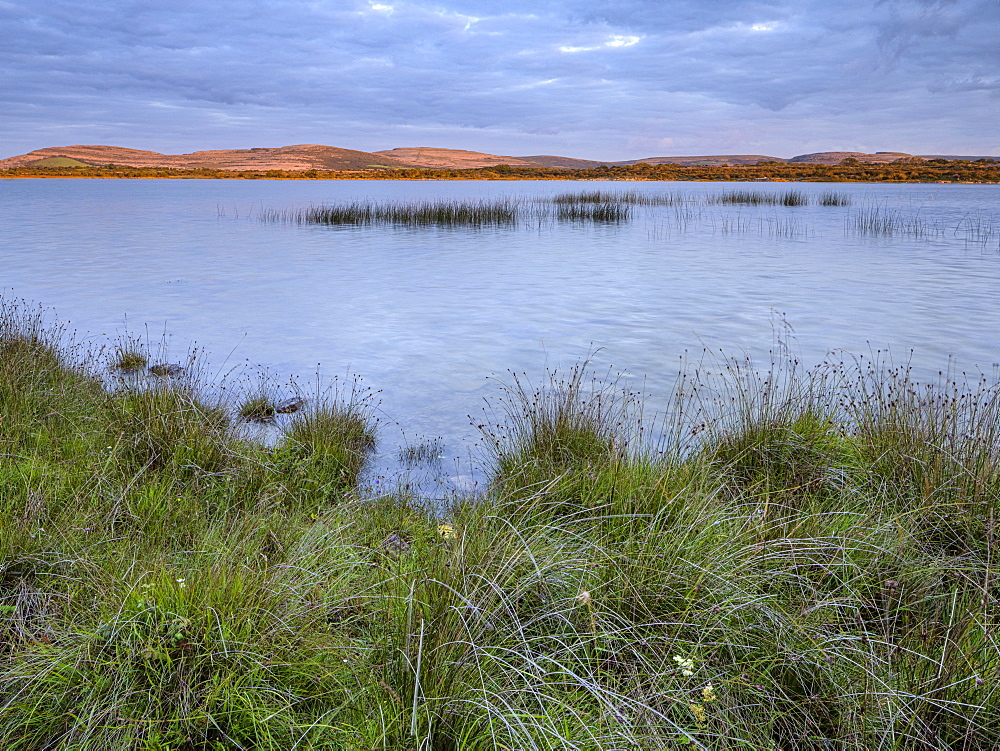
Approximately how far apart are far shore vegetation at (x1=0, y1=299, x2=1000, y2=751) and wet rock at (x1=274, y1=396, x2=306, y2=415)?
7.78ft

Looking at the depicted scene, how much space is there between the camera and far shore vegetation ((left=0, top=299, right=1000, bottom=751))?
2.56 metres

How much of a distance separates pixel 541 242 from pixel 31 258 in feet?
46.7

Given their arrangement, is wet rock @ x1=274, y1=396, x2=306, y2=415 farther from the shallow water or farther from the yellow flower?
the yellow flower

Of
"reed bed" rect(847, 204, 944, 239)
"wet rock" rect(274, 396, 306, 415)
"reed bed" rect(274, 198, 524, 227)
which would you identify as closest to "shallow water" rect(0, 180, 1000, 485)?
"reed bed" rect(847, 204, 944, 239)

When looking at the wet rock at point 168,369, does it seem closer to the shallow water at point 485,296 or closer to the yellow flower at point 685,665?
the shallow water at point 485,296

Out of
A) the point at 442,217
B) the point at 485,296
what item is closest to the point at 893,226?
the point at 442,217

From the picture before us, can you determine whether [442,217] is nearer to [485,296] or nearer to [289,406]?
[485,296]

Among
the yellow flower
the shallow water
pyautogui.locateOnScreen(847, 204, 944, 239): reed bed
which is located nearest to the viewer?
the yellow flower

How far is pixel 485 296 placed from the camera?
1495cm

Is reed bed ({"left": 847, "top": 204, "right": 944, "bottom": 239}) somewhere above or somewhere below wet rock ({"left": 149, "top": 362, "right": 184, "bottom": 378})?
above

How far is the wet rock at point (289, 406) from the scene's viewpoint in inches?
299

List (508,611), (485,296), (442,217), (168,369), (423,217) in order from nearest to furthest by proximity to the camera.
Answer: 1. (508,611)
2. (168,369)
3. (485,296)
4. (442,217)
5. (423,217)

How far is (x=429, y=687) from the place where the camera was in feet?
8.44

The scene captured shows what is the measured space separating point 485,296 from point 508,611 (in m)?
12.3
